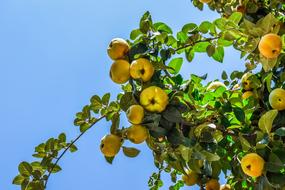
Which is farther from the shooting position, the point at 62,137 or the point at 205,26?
the point at 62,137

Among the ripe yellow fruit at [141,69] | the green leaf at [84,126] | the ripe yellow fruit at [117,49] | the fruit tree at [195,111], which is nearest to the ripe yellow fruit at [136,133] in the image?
the fruit tree at [195,111]

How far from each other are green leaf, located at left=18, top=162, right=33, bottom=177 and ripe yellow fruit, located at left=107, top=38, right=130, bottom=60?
2.52ft

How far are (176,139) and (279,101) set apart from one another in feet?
1.64

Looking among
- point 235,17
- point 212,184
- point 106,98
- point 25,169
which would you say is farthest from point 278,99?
point 25,169

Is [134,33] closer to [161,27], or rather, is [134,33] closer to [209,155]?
[161,27]

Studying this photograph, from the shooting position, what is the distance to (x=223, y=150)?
221cm

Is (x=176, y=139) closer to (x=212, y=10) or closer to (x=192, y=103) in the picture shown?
(x=192, y=103)

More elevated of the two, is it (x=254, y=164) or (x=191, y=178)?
(x=191, y=178)

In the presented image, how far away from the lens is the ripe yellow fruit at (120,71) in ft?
6.49

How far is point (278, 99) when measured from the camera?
200 cm

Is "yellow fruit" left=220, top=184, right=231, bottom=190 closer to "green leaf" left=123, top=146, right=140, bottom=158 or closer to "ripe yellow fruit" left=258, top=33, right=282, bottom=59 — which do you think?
"green leaf" left=123, top=146, right=140, bottom=158

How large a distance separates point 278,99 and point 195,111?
365 mm

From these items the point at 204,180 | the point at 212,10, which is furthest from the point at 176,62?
the point at 212,10

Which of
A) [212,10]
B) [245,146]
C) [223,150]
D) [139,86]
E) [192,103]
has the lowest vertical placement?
[245,146]
